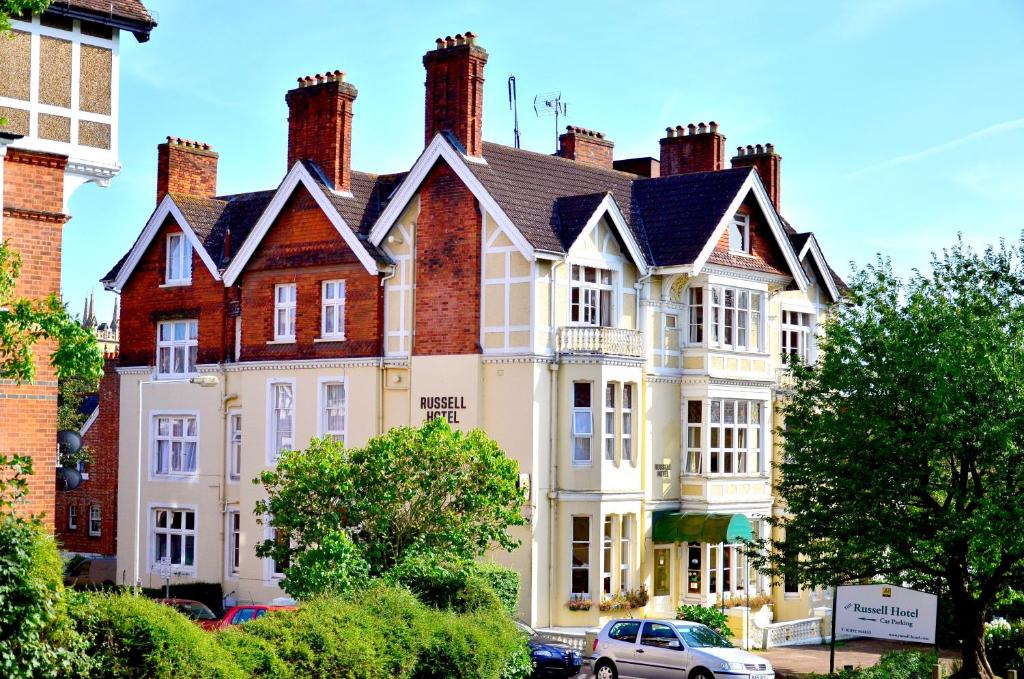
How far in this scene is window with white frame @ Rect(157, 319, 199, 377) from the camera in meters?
43.0

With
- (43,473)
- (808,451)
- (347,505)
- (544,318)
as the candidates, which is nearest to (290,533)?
(347,505)

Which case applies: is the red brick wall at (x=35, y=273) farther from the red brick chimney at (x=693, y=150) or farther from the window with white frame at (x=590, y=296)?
the red brick chimney at (x=693, y=150)

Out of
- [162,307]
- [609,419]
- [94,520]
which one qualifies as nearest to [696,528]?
[609,419]

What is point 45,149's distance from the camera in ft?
77.7

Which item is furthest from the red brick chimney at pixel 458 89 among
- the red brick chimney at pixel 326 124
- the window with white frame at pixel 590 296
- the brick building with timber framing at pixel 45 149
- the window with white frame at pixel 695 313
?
the brick building with timber framing at pixel 45 149

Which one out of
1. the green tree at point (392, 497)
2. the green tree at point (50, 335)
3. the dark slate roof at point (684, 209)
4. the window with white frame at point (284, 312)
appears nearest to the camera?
the green tree at point (50, 335)

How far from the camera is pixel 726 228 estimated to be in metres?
38.6

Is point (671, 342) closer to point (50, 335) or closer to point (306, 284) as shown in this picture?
point (306, 284)

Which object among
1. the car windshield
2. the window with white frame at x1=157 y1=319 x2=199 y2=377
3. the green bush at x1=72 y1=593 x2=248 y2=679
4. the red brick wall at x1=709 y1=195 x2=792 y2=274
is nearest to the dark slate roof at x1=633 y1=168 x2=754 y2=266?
the red brick wall at x1=709 y1=195 x2=792 y2=274

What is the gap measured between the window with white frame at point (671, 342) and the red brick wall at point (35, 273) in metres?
18.7

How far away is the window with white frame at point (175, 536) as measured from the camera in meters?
42.3

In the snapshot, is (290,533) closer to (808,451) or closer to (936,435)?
(808,451)

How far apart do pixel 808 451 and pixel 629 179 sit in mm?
12833

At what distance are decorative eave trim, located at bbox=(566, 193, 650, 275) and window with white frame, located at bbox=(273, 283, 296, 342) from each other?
941cm
